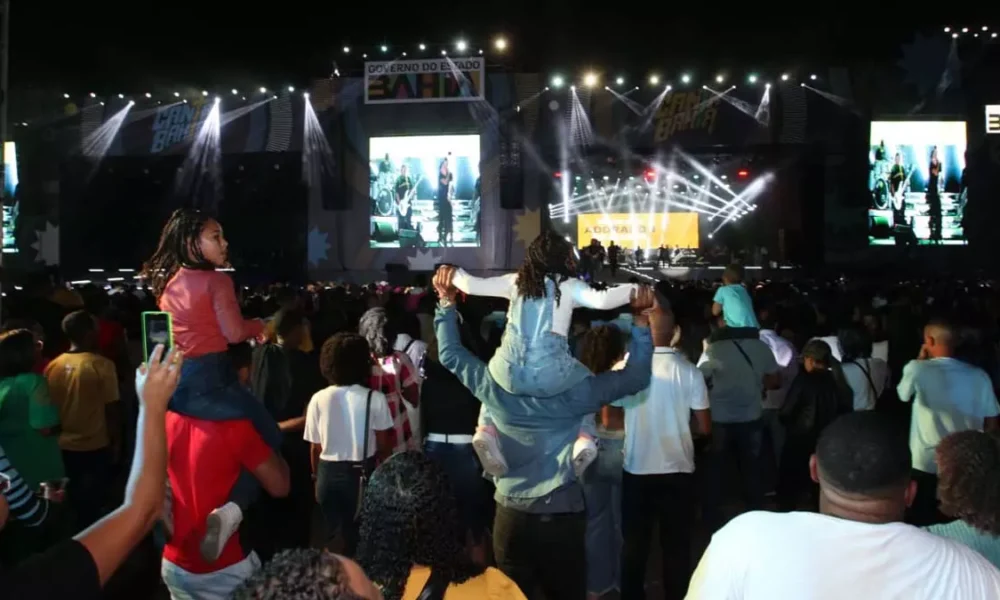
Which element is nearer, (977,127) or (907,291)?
(907,291)

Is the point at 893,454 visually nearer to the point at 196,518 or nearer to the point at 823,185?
the point at 196,518

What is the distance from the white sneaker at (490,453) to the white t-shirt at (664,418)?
4.02 ft

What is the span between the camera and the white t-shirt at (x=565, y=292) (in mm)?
2881

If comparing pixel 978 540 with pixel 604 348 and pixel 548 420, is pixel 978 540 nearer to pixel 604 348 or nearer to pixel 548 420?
pixel 548 420

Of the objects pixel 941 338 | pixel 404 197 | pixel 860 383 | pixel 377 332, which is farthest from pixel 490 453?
pixel 404 197

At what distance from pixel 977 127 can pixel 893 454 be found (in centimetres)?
2119

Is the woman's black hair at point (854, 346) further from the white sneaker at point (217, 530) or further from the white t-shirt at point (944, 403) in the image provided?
the white sneaker at point (217, 530)

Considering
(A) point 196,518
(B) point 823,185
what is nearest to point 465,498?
(A) point 196,518

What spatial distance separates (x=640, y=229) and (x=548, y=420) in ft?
60.7

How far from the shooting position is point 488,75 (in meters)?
20.0

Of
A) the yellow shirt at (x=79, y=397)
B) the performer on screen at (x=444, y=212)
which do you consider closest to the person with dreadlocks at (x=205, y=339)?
the yellow shirt at (x=79, y=397)

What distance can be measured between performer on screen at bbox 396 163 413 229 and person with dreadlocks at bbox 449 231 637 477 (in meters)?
17.6

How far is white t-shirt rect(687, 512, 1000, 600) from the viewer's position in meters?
1.70

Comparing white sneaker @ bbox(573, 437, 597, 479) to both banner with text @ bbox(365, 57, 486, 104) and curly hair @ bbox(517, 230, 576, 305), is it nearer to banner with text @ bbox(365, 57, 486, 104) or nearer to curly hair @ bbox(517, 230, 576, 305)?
curly hair @ bbox(517, 230, 576, 305)
